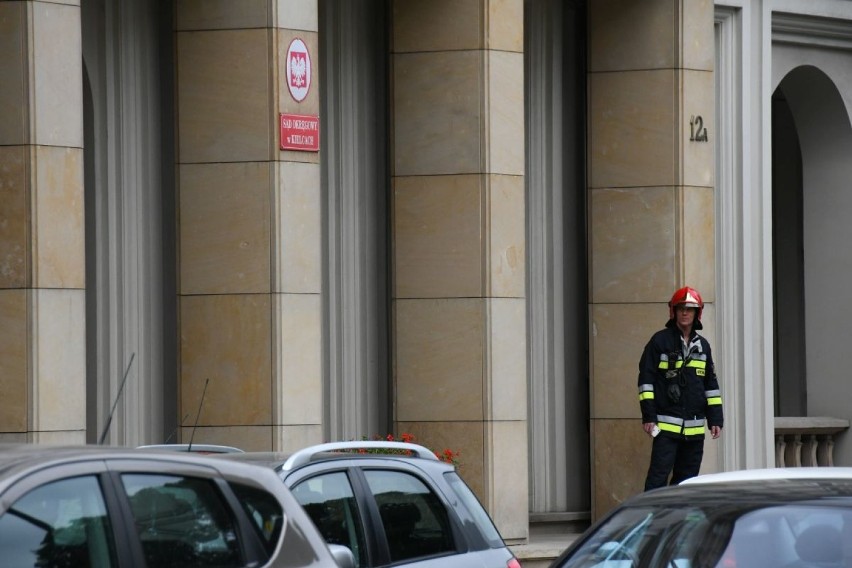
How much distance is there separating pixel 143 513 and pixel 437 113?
Result: 10.1 meters

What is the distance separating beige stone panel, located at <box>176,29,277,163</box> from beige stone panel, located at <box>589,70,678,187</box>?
4.23 meters

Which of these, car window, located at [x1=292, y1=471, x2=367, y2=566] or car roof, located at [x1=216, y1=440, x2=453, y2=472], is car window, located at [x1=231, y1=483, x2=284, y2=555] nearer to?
car roof, located at [x1=216, y1=440, x2=453, y2=472]

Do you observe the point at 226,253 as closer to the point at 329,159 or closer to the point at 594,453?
the point at 329,159

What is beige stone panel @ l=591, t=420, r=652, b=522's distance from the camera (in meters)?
16.3

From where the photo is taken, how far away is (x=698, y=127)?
16.5 m

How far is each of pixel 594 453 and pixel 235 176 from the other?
4768 mm

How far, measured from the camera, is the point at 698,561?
5.96 m

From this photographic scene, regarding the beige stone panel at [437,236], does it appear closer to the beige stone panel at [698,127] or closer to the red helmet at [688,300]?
the red helmet at [688,300]

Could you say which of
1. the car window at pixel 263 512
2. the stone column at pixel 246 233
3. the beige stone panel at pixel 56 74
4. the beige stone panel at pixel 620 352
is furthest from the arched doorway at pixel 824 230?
the car window at pixel 263 512

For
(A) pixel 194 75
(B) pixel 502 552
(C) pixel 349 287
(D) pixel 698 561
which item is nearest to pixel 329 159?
(C) pixel 349 287

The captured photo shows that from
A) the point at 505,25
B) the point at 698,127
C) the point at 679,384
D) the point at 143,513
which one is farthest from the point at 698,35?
the point at 143,513

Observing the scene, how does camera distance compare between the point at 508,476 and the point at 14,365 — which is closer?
the point at 14,365

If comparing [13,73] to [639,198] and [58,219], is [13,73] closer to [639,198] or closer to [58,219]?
[58,219]

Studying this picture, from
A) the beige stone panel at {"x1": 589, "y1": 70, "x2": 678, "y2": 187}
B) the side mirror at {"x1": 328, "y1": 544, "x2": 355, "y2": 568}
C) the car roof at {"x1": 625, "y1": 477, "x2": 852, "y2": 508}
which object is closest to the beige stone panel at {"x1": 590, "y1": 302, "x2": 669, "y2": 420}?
the beige stone panel at {"x1": 589, "y1": 70, "x2": 678, "y2": 187}
